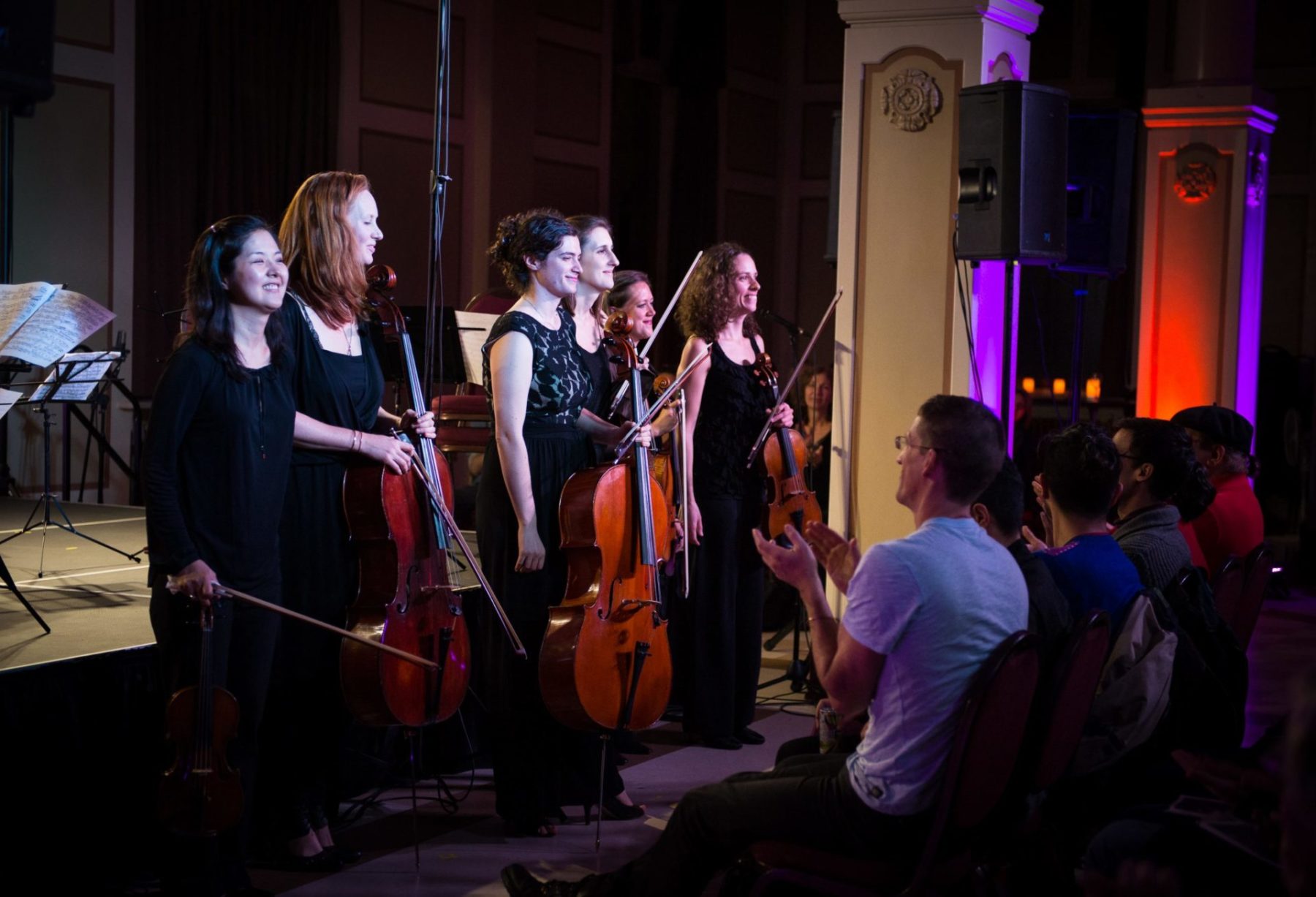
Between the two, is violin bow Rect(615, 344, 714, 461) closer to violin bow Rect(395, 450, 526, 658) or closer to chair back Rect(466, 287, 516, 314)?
violin bow Rect(395, 450, 526, 658)

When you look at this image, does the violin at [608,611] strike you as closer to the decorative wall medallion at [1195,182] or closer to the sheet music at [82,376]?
the sheet music at [82,376]

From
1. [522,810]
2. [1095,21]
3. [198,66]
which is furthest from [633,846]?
[1095,21]

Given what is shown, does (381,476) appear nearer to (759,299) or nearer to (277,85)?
(277,85)

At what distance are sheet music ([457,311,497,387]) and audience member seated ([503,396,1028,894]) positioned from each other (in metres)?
2.79

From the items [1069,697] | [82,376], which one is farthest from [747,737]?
[82,376]

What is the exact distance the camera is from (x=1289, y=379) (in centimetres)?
985

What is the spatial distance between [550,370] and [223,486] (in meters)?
0.98

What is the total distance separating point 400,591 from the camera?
3.03 metres

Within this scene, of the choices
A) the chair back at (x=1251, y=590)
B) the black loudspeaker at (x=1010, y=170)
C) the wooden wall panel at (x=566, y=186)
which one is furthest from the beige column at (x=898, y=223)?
the wooden wall panel at (x=566, y=186)

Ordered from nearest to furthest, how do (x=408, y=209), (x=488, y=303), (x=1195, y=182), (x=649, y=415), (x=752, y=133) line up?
(x=649, y=415)
(x=488, y=303)
(x=1195, y=182)
(x=408, y=209)
(x=752, y=133)

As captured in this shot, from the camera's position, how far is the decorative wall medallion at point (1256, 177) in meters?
7.39

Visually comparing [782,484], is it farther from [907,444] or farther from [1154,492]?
[907,444]

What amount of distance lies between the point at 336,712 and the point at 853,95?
2897 millimetres

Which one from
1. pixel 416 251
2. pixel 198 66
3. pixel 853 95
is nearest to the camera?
pixel 853 95
